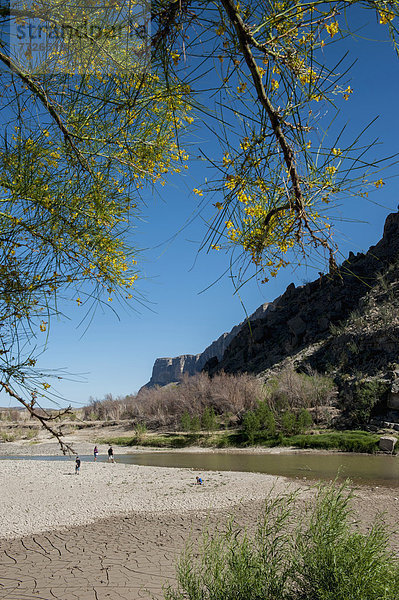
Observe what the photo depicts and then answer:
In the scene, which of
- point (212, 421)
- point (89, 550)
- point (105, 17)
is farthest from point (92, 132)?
point (212, 421)

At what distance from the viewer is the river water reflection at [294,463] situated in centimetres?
1833

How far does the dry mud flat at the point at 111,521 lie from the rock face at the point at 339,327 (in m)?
23.0

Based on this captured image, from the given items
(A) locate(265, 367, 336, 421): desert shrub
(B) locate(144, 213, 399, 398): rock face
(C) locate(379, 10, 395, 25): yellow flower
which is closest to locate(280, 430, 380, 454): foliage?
(A) locate(265, 367, 336, 421): desert shrub

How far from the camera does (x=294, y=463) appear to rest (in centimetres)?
2283

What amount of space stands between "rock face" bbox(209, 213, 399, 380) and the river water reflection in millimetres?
14874

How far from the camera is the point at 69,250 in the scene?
9.81 ft

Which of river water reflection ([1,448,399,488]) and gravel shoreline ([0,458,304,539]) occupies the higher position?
gravel shoreline ([0,458,304,539])

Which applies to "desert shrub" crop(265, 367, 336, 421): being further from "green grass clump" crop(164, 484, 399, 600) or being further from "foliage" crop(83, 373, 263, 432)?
"green grass clump" crop(164, 484, 399, 600)

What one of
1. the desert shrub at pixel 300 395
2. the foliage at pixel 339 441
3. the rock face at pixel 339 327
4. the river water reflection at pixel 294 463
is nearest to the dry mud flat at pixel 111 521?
the river water reflection at pixel 294 463

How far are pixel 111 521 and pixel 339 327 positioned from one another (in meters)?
46.1

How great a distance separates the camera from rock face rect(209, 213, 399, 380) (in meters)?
42.3

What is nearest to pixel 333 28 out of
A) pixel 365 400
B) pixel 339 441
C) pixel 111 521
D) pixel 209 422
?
pixel 111 521

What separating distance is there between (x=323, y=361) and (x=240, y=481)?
1338 inches

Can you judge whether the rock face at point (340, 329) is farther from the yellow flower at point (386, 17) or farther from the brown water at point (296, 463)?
the yellow flower at point (386, 17)
